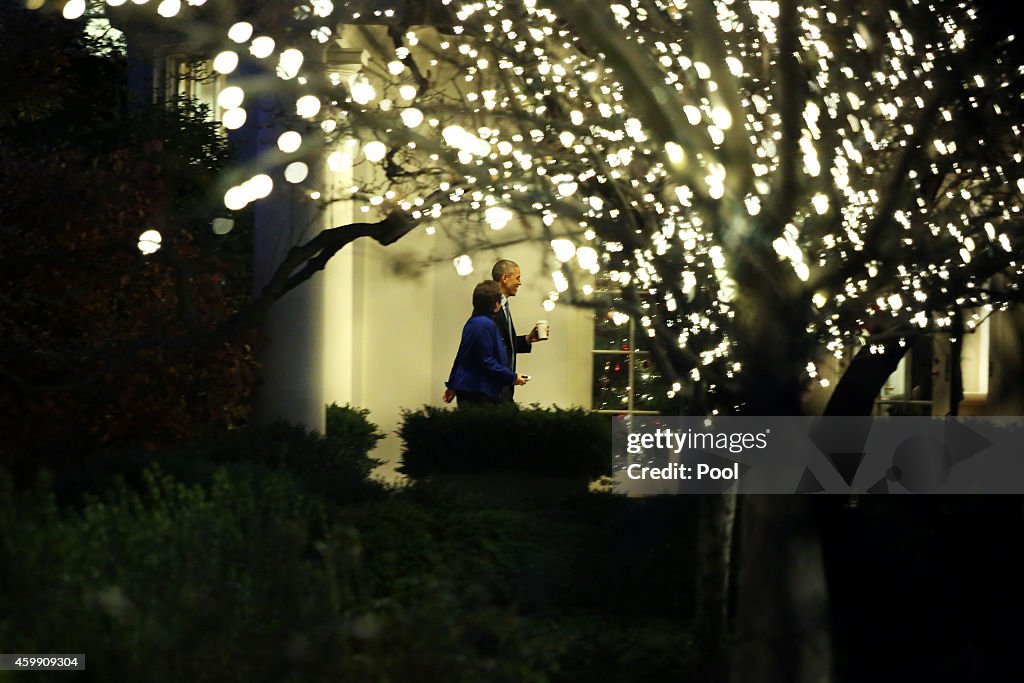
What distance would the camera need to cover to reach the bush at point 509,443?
366 inches

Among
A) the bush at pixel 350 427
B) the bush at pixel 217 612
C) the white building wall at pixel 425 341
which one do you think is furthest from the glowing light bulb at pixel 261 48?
the white building wall at pixel 425 341

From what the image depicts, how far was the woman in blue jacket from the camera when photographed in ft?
31.1

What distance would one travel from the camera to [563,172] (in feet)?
18.7

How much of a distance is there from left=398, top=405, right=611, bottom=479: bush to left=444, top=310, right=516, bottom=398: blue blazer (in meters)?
0.31

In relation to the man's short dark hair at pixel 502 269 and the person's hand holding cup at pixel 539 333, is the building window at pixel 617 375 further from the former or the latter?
the man's short dark hair at pixel 502 269

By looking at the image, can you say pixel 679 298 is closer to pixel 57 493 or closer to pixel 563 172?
pixel 563 172

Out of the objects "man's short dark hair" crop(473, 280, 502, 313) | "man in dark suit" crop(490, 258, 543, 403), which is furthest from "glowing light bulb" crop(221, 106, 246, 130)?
"man's short dark hair" crop(473, 280, 502, 313)

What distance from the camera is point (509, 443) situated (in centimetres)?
929

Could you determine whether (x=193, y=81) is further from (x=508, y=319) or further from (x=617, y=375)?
(x=617, y=375)

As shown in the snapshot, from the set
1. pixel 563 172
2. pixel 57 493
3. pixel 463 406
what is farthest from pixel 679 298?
pixel 463 406

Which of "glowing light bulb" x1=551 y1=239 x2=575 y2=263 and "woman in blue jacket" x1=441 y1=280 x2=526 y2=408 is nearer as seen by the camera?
"glowing light bulb" x1=551 y1=239 x2=575 y2=263

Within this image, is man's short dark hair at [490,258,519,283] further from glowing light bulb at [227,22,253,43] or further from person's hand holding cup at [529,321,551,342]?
glowing light bulb at [227,22,253,43]

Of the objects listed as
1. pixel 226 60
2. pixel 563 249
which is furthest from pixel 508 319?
pixel 226 60

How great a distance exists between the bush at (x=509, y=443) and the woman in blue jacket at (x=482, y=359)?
33 cm
